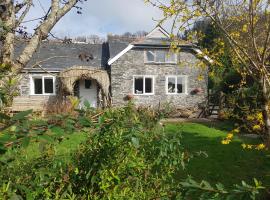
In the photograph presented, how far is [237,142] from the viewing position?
12.5 meters

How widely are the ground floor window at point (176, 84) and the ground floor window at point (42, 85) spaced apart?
8.77 meters

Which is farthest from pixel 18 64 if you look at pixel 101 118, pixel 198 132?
pixel 198 132

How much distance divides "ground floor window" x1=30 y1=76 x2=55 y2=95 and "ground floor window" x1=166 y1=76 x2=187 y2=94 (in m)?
8.77

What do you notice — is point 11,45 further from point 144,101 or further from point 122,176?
point 144,101

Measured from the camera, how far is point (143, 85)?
25.0 meters

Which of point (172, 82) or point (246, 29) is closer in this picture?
point (246, 29)

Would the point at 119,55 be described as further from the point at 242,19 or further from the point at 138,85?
the point at 242,19

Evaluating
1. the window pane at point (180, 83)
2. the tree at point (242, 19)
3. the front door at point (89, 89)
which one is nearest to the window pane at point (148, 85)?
the window pane at point (180, 83)

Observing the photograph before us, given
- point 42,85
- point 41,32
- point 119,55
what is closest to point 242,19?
point 41,32

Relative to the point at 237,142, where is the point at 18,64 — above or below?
above

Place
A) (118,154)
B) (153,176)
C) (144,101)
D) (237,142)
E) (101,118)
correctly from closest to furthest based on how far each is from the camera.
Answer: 1. (101,118)
2. (118,154)
3. (153,176)
4. (237,142)
5. (144,101)

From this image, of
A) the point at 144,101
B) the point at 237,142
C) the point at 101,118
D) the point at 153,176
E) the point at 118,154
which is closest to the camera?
the point at 101,118

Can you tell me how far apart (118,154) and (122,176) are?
10.1 inches

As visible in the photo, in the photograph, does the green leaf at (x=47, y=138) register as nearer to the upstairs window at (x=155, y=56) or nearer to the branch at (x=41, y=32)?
the branch at (x=41, y=32)
